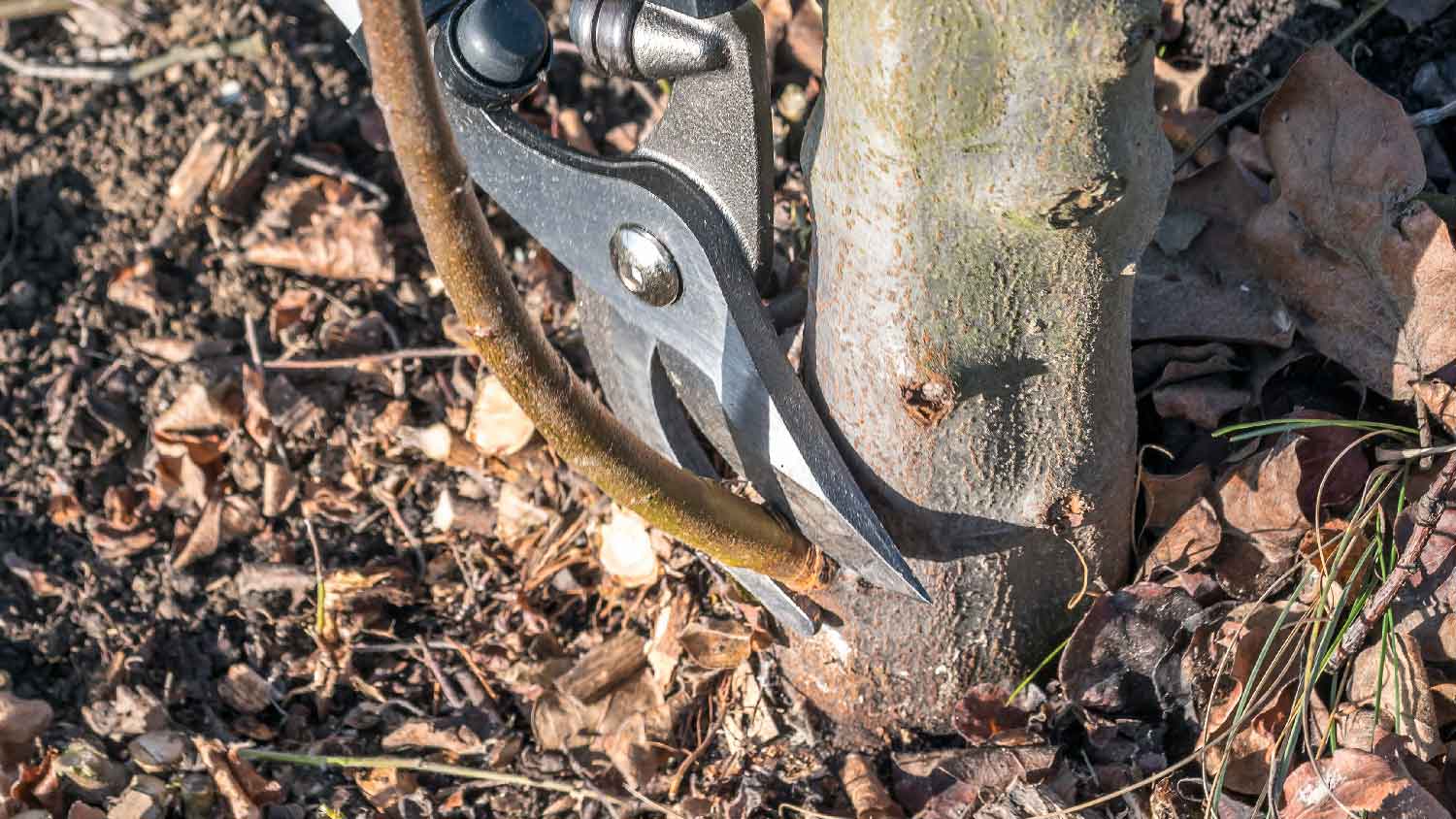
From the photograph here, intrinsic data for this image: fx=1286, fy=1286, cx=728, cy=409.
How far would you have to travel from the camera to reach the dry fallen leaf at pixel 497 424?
2162 mm

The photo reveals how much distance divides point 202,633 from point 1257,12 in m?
1.97

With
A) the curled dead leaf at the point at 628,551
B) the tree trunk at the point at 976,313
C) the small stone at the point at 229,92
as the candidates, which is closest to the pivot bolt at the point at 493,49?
the tree trunk at the point at 976,313

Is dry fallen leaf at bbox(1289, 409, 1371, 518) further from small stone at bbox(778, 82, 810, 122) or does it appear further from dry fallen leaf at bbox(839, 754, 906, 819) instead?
small stone at bbox(778, 82, 810, 122)

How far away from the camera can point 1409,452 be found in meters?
1.57

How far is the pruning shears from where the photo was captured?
137 cm

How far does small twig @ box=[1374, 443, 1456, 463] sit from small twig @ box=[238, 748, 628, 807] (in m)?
1.12

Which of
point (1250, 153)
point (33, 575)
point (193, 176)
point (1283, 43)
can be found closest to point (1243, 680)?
point (1250, 153)

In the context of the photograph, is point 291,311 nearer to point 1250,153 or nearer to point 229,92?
point 229,92

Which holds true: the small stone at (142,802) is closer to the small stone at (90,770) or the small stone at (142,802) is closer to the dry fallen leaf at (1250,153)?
the small stone at (90,770)

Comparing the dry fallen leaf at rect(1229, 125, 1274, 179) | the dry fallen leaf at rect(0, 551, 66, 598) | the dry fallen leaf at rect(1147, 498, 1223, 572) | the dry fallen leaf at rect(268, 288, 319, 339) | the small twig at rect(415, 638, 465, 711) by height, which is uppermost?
the dry fallen leaf at rect(1229, 125, 1274, 179)

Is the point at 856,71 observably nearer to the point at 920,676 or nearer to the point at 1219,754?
the point at 920,676

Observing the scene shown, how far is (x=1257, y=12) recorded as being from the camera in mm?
2031

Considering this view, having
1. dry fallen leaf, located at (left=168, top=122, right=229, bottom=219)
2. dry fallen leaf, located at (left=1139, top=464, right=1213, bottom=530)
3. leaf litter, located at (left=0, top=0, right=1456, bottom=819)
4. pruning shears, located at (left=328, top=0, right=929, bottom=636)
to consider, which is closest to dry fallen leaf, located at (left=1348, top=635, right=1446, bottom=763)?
leaf litter, located at (left=0, top=0, right=1456, bottom=819)

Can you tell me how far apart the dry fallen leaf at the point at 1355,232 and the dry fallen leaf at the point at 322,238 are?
4.94ft
